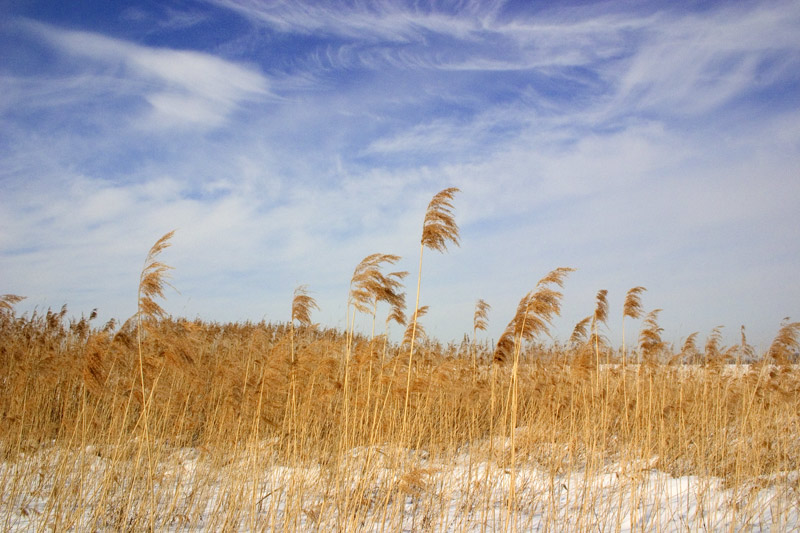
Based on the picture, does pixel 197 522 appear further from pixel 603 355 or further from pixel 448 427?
pixel 603 355

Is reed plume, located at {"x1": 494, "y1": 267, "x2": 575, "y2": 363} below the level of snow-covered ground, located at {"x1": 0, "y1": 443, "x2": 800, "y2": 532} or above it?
above

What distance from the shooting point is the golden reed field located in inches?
184

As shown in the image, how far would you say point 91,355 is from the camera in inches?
181

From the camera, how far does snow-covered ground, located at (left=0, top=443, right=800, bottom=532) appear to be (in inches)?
175

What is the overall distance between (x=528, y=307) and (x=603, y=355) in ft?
26.8

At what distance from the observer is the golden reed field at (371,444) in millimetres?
4672

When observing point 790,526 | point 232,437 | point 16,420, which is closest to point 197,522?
point 232,437

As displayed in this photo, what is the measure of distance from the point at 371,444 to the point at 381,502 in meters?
0.59

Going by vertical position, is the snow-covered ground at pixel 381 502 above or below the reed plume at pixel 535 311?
below

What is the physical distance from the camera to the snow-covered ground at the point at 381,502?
175 inches

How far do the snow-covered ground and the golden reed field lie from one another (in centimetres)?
4

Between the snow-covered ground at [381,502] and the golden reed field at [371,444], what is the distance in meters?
0.04

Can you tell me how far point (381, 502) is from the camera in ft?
16.1

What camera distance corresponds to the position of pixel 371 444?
5.27m
